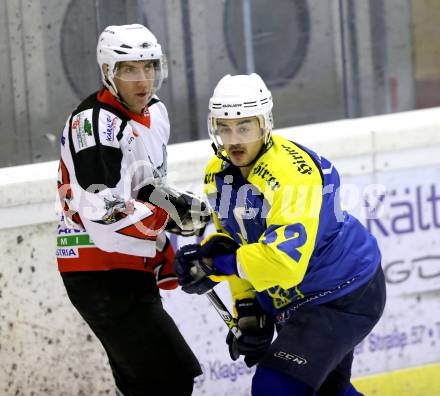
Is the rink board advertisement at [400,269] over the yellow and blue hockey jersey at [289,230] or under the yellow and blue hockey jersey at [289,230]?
under

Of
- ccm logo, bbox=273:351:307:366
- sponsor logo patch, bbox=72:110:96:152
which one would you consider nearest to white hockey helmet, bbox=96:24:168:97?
sponsor logo patch, bbox=72:110:96:152

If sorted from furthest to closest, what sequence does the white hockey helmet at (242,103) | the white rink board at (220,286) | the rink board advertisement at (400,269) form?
the rink board advertisement at (400,269) → the white rink board at (220,286) → the white hockey helmet at (242,103)

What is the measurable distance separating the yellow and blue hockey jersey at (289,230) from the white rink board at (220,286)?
0.76 m

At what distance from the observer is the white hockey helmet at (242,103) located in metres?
2.98

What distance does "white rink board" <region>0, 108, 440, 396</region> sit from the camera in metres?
3.80

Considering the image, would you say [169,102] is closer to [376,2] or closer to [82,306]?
[376,2]

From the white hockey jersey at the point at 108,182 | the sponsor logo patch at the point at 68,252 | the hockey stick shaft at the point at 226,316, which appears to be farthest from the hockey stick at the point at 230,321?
the sponsor logo patch at the point at 68,252

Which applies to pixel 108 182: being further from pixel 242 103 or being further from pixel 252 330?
pixel 252 330

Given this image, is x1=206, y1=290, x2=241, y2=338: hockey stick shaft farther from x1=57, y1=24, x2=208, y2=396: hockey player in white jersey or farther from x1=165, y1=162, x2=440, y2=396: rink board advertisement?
x1=165, y1=162, x2=440, y2=396: rink board advertisement

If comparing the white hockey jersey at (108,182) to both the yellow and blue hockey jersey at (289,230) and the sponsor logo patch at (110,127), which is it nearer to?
the sponsor logo patch at (110,127)

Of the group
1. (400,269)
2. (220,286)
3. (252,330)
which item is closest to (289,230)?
(252,330)

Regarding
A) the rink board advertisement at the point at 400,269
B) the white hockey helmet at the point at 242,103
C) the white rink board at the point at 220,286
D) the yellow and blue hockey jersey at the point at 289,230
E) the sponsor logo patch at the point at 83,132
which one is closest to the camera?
the yellow and blue hockey jersey at the point at 289,230

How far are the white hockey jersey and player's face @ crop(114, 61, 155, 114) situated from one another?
3 centimetres

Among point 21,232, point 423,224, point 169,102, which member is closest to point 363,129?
point 423,224
